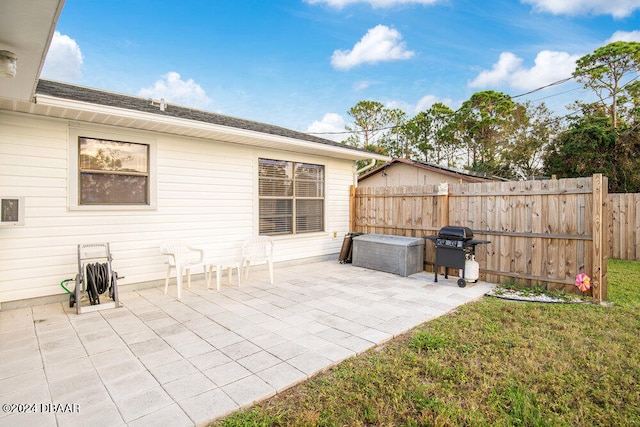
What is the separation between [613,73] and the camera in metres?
14.6

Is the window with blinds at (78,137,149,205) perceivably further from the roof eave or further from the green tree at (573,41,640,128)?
the green tree at (573,41,640,128)

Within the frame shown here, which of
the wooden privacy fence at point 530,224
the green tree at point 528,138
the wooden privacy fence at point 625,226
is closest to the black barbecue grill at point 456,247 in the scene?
the wooden privacy fence at point 530,224

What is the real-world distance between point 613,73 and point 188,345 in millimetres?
20006

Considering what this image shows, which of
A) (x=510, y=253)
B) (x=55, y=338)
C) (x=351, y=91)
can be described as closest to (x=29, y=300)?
(x=55, y=338)

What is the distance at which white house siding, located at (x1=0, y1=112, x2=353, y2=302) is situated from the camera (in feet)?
13.1

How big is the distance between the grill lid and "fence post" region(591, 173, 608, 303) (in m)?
1.51

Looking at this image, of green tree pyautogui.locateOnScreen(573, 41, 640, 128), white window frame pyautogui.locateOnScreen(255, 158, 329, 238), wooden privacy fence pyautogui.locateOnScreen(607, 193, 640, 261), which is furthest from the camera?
green tree pyautogui.locateOnScreen(573, 41, 640, 128)

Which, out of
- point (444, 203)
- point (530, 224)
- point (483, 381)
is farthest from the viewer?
point (444, 203)

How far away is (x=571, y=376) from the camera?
2.40 meters

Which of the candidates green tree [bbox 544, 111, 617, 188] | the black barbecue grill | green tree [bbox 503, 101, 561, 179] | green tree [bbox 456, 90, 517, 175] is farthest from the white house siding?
green tree [bbox 456, 90, 517, 175]

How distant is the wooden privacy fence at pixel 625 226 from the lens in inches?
282

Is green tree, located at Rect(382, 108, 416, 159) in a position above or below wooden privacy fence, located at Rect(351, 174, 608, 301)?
above

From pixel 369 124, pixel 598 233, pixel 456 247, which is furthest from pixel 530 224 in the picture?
pixel 369 124

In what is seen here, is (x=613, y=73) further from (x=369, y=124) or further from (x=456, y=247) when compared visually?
(x=456, y=247)
